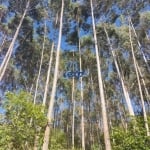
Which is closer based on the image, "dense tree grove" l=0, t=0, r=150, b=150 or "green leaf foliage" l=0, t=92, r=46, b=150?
"green leaf foliage" l=0, t=92, r=46, b=150

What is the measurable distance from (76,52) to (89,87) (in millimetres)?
6599

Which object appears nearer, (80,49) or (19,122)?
(19,122)

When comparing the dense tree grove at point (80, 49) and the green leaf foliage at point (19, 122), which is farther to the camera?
the dense tree grove at point (80, 49)

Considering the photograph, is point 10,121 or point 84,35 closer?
point 10,121

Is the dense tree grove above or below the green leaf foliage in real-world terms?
above

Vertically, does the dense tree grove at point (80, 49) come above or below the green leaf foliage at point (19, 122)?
above

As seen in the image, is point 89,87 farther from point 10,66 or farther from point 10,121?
point 10,121

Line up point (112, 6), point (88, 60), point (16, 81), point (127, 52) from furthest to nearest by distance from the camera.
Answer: point (16, 81) < point (88, 60) < point (127, 52) < point (112, 6)

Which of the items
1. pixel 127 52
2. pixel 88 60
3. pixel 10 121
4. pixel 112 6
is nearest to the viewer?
pixel 10 121

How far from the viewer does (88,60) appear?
1258 inches

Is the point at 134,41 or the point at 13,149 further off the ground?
the point at 134,41

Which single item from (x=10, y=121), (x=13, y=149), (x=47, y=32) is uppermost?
(x=47, y=32)

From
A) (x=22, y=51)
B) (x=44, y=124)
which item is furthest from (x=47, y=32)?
(x=44, y=124)

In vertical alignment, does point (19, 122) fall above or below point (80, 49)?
below
